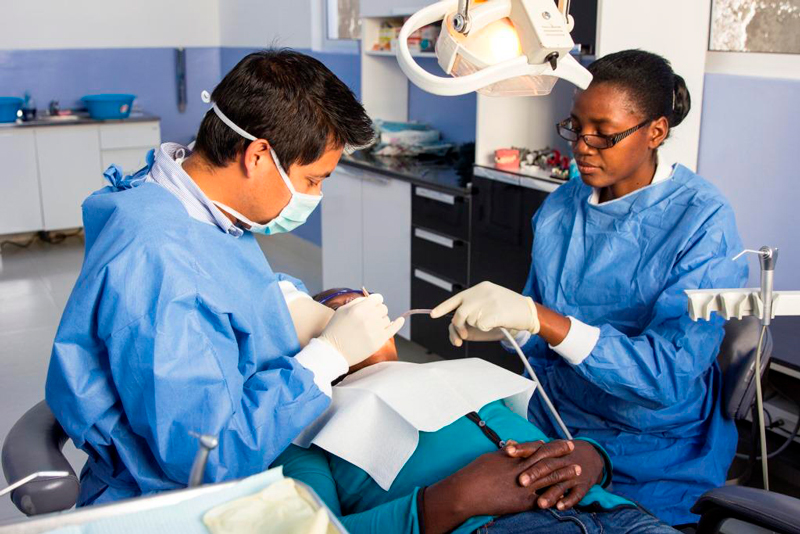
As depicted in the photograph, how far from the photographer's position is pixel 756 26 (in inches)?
107

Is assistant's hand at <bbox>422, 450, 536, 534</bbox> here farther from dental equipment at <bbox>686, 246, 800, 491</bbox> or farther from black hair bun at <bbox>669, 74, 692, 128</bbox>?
black hair bun at <bbox>669, 74, 692, 128</bbox>

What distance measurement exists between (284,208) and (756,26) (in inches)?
78.7

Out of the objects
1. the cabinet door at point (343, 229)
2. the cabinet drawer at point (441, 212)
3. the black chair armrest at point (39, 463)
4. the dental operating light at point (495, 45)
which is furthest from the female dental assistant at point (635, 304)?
the cabinet door at point (343, 229)

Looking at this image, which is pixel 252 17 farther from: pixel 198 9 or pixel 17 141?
pixel 17 141

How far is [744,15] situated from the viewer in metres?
2.75

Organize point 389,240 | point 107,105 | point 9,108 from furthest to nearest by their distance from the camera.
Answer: point 107,105 < point 9,108 < point 389,240

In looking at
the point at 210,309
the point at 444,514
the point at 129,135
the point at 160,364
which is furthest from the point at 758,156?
the point at 129,135

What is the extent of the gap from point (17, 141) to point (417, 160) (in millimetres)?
2961

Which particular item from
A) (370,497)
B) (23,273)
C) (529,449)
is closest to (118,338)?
(370,497)

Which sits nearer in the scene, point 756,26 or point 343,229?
point 756,26

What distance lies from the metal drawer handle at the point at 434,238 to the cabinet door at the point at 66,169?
9.83ft

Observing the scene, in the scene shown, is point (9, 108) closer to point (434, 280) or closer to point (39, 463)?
point (434, 280)

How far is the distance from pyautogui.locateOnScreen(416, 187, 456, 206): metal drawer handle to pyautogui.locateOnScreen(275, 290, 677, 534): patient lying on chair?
1693 millimetres

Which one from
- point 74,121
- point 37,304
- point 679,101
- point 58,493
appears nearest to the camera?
point 58,493
